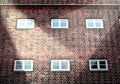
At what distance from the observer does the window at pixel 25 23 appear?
74.3 ft

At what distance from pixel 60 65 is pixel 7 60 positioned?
13.3 feet

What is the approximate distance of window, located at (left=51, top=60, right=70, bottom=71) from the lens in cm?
2136

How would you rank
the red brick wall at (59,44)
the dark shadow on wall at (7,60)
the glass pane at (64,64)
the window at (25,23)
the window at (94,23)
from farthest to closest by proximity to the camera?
1. the window at (94,23)
2. the window at (25,23)
3. the glass pane at (64,64)
4. the red brick wall at (59,44)
5. the dark shadow on wall at (7,60)

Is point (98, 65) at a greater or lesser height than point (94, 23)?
lesser

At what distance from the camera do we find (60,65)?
21469mm

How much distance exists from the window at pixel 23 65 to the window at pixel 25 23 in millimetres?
2838

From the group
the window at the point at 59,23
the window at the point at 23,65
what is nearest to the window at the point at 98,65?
the window at the point at 59,23

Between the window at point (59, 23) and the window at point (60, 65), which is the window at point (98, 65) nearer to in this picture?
the window at point (60, 65)

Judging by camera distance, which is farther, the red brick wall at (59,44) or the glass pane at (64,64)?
the glass pane at (64,64)

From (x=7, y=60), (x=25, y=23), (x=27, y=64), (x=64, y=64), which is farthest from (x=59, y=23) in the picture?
(x=7, y=60)

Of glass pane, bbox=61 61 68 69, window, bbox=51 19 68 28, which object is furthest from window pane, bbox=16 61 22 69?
window, bbox=51 19 68 28

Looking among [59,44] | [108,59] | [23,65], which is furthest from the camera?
[59,44]

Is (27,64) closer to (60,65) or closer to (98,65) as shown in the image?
(60,65)

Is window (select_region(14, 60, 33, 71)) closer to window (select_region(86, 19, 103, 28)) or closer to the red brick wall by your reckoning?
the red brick wall
